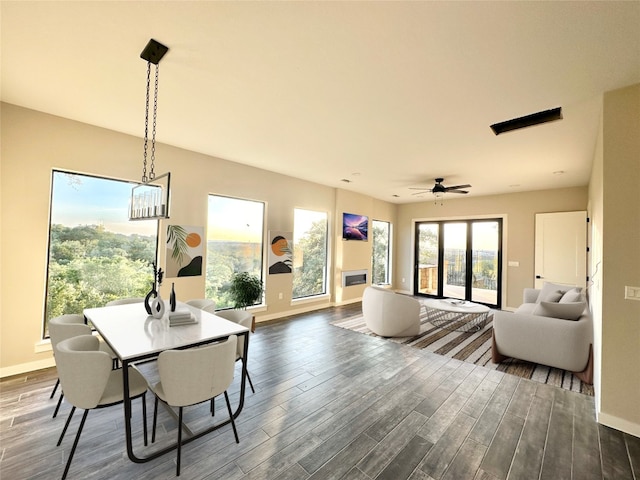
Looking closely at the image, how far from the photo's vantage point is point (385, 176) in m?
5.57

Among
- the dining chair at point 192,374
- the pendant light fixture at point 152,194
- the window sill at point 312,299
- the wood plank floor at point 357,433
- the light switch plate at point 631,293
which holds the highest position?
the pendant light fixture at point 152,194

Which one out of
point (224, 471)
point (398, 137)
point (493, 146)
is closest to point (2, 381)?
point (224, 471)

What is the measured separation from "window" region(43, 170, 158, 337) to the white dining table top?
40.2 inches

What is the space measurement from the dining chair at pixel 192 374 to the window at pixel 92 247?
95.2 inches

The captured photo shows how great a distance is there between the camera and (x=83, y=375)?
5.65ft

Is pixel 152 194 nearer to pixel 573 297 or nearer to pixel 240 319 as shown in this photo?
pixel 240 319

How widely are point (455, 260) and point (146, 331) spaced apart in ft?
25.3

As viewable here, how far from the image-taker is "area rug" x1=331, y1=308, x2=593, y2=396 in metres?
3.16

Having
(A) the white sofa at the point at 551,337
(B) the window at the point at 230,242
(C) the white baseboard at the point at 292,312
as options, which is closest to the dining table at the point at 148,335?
(B) the window at the point at 230,242

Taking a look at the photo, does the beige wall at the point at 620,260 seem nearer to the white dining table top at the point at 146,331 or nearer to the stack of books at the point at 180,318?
the white dining table top at the point at 146,331

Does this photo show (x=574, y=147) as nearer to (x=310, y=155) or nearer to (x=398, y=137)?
(x=398, y=137)

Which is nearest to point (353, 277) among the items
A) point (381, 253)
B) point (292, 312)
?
point (381, 253)

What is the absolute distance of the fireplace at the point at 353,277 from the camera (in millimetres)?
7036

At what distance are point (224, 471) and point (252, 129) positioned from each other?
3.35m
